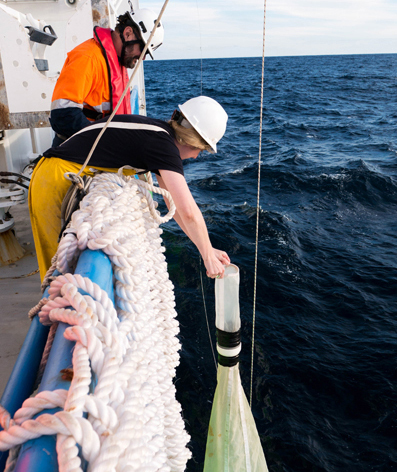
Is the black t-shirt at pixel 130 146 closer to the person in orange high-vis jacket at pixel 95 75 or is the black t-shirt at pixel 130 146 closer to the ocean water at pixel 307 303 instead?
the person in orange high-vis jacket at pixel 95 75

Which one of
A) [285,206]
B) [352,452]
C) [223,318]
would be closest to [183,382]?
[352,452]

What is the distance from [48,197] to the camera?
2221 millimetres

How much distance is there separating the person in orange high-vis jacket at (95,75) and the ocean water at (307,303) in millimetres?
2705

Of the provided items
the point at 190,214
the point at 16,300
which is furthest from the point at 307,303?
the point at 190,214

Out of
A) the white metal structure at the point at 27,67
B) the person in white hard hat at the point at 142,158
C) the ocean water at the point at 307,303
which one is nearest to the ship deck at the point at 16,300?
the white metal structure at the point at 27,67

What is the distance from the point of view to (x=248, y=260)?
Result: 20.7 ft

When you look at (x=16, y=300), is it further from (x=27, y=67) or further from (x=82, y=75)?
(x=27, y=67)

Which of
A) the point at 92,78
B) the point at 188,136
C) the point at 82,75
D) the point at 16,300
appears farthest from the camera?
the point at 16,300

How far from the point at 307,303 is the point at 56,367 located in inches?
188

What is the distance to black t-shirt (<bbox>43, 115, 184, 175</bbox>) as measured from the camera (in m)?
1.94

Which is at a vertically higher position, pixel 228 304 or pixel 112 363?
pixel 112 363

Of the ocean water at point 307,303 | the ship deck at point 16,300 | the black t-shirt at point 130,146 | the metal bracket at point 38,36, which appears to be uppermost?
the metal bracket at point 38,36

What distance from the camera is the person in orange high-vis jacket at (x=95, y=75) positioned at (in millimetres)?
2662

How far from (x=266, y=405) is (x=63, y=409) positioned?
3.42 m
